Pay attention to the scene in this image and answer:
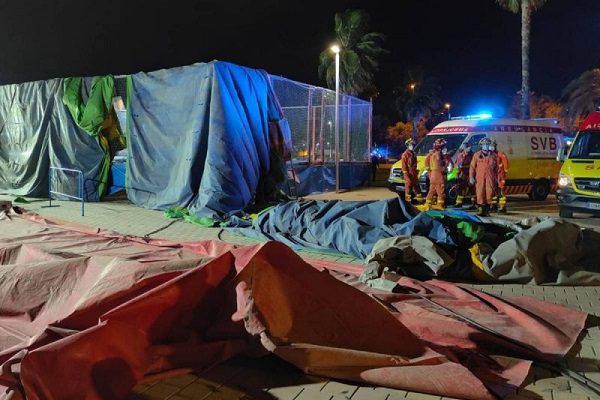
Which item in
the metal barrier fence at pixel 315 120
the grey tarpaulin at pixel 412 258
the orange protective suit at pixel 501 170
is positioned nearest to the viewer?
the grey tarpaulin at pixel 412 258

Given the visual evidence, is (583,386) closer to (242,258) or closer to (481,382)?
(481,382)

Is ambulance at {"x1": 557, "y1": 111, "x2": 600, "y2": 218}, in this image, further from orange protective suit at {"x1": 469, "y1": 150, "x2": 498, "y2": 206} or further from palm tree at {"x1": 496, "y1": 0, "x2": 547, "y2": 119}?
palm tree at {"x1": 496, "y1": 0, "x2": 547, "y2": 119}

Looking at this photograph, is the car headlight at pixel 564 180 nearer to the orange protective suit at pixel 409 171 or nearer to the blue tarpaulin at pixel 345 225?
the orange protective suit at pixel 409 171

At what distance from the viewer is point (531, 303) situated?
5047 millimetres

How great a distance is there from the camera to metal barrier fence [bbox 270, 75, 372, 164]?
1495 cm

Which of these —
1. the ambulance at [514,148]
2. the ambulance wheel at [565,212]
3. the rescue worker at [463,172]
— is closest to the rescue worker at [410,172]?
the ambulance at [514,148]

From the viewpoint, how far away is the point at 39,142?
1454 centimetres

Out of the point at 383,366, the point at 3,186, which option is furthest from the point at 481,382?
the point at 3,186

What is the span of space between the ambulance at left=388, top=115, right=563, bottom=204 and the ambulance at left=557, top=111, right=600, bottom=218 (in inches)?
131

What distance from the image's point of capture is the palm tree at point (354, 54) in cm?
4053

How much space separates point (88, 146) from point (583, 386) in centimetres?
1299

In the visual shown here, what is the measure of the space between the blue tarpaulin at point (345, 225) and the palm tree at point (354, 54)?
3228 cm

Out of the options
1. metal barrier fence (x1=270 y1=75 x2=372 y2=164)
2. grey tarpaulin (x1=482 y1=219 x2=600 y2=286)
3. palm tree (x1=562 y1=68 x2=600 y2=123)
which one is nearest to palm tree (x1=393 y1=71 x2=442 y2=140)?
palm tree (x1=562 y1=68 x2=600 y2=123)

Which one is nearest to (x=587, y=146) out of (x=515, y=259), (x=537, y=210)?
(x=537, y=210)
